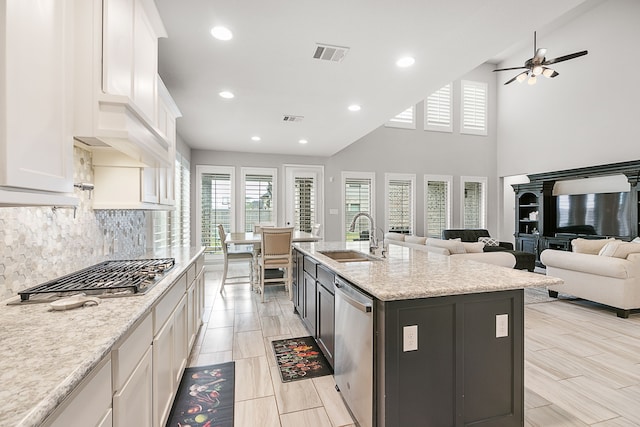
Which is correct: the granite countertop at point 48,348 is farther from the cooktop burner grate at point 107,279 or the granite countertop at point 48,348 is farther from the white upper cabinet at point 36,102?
the white upper cabinet at point 36,102

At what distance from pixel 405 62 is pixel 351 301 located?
7.75ft

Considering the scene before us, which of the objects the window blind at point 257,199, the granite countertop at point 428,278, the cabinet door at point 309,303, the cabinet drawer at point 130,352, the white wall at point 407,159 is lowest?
the cabinet door at point 309,303

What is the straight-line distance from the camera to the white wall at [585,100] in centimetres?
568

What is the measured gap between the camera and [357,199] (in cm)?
786

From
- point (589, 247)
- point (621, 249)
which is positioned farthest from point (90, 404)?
point (589, 247)

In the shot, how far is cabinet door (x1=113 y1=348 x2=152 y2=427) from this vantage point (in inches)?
40.6

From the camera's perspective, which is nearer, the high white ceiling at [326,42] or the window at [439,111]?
the high white ceiling at [326,42]

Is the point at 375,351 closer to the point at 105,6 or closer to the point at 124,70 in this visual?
the point at 124,70

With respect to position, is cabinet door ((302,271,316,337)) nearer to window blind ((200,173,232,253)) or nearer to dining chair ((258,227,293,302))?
dining chair ((258,227,293,302))

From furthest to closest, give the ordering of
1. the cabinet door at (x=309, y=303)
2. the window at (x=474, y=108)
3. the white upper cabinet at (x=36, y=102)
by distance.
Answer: the window at (x=474, y=108)
the cabinet door at (x=309, y=303)
the white upper cabinet at (x=36, y=102)

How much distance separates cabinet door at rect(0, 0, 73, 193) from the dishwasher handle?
1450 mm

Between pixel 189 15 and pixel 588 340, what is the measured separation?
4562mm

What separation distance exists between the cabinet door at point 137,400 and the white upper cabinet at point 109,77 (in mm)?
1003

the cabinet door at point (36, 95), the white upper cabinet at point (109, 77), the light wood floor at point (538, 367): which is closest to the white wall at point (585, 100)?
the light wood floor at point (538, 367)
